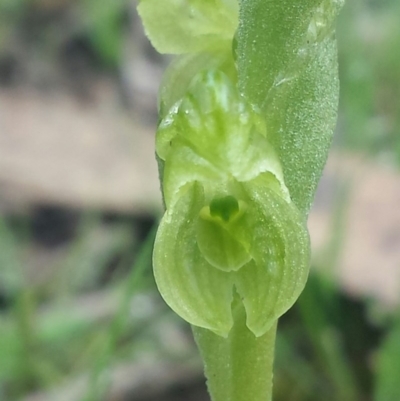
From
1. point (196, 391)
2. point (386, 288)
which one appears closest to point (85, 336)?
point (196, 391)

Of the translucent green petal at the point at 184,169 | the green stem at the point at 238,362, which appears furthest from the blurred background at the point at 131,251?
the translucent green petal at the point at 184,169

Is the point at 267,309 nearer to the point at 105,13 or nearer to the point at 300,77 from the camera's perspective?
the point at 300,77

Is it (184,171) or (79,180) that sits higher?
(79,180)

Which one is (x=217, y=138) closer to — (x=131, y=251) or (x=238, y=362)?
(x=238, y=362)

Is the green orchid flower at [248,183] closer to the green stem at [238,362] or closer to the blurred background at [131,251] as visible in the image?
the green stem at [238,362]

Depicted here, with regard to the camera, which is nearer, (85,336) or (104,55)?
(85,336)

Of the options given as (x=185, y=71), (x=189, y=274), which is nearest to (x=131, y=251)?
(x=185, y=71)
